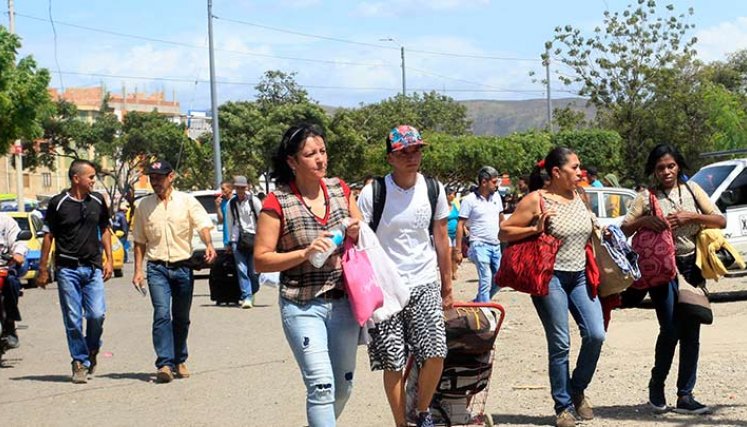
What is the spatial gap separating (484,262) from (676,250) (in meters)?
6.35

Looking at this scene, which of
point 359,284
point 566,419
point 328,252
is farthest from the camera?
point 566,419

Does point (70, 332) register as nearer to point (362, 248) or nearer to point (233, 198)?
point (362, 248)

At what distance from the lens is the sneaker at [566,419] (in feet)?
24.1

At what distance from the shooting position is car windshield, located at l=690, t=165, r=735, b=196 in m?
17.8

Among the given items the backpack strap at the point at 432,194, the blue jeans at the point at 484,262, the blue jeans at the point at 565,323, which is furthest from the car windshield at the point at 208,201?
the backpack strap at the point at 432,194

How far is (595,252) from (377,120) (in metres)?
59.3

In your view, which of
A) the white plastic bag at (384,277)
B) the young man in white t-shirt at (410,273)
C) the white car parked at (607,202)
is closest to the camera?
the white plastic bag at (384,277)

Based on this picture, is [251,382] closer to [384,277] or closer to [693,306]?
[693,306]

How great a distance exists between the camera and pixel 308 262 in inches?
231

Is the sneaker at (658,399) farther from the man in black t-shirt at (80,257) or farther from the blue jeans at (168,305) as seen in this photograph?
the man in black t-shirt at (80,257)

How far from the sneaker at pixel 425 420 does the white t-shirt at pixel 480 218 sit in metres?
7.45

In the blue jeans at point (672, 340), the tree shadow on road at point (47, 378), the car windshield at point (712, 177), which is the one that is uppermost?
the car windshield at point (712, 177)

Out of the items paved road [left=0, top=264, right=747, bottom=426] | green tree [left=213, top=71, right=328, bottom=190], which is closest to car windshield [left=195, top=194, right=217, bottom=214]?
paved road [left=0, top=264, right=747, bottom=426]

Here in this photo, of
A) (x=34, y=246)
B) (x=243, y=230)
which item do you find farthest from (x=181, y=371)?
(x=34, y=246)
